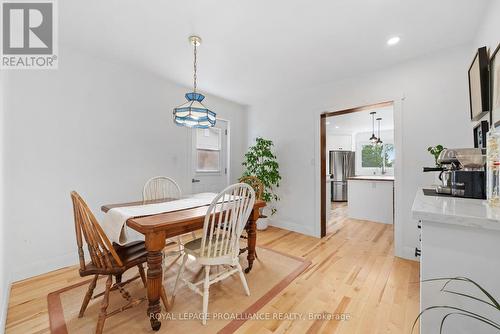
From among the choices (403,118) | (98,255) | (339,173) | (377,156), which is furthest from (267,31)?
(377,156)

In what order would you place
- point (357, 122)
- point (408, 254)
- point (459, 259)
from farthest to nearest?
point (357, 122) → point (408, 254) → point (459, 259)

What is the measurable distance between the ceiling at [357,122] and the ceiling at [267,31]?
2.13 metres

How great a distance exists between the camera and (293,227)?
359 cm

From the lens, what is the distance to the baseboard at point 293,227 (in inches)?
133

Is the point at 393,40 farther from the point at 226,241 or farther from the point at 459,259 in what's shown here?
the point at 226,241

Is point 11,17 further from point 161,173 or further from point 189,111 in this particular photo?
point 161,173

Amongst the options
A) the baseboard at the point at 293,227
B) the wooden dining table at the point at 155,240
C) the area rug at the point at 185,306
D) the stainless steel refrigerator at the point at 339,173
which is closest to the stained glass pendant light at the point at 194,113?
the wooden dining table at the point at 155,240

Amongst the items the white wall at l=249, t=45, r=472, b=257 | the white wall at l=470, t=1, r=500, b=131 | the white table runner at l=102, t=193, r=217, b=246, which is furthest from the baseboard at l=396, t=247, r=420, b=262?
the white table runner at l=102, t=193, r=217, b=246

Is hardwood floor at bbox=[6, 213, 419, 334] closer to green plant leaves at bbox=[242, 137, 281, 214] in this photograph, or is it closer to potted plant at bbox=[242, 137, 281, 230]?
potted plant at bbox=[242, 137, 281, 230]

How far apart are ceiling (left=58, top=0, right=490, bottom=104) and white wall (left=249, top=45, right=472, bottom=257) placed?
0.69 feet

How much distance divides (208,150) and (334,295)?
2.88 meters

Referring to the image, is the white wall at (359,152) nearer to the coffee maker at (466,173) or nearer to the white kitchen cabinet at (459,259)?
the coffee maker at (466,173)

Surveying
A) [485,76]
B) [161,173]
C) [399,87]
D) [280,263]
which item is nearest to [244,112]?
[161,173]

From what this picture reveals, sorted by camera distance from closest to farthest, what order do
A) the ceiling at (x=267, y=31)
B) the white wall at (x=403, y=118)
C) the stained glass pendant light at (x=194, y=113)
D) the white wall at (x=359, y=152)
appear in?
the ceiling at (x=267, y=31) < the stained glass pendant light at (x=194, y=113) < the white wall at (x=403, y=118) < the white wall at (x=359, y=152)
